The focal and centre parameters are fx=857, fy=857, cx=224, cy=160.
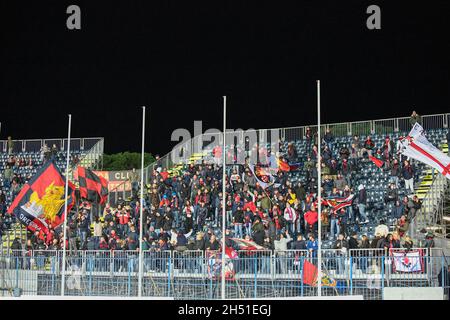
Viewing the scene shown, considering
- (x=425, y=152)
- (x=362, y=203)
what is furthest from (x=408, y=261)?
(x=362, y=203)

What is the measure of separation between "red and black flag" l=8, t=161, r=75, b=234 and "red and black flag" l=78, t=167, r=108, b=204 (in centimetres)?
260

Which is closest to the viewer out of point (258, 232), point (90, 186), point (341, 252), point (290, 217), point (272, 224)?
point (341, 252)

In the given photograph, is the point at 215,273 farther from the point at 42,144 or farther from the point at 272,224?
the point at 42,144

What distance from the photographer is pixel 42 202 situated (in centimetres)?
3172

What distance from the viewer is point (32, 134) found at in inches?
2272

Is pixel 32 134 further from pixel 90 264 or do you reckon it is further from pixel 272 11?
pixel 90 264

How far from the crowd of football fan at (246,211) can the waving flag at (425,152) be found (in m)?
2.15

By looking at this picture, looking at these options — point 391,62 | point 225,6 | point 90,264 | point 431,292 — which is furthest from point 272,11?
point 431,292

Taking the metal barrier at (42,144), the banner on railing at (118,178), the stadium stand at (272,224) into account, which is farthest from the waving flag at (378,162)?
the metal barrier at (42,144)

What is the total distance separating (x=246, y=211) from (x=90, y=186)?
6617 millimetres

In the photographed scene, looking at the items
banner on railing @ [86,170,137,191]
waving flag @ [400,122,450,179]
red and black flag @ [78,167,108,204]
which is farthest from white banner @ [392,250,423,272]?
banner on railing @ [86,170,137,191]

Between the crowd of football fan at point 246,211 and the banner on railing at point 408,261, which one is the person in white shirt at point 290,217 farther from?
the banner on railing at point 408,261

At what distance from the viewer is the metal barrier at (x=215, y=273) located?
26.0 meters

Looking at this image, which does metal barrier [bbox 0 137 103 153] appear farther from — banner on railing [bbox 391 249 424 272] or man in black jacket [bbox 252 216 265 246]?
banner on railing [bbox 391 249 424 272]
